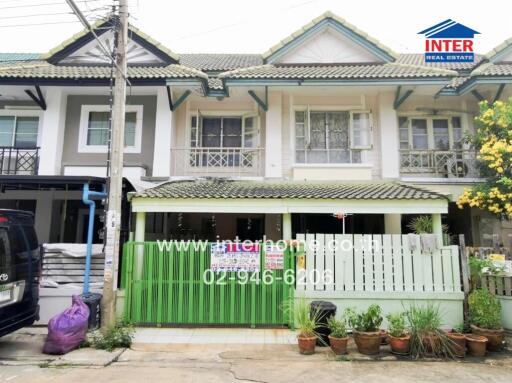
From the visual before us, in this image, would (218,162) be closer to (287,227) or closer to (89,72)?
(287,227)

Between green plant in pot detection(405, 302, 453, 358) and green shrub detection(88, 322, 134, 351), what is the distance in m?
4.73

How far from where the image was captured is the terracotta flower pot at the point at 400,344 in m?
6.04

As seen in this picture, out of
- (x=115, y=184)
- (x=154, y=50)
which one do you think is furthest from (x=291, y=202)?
(x=154, y=50)

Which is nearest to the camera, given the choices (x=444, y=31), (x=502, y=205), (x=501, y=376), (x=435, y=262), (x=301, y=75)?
(x=501, y=376)

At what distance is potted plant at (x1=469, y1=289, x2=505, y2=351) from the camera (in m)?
6.32

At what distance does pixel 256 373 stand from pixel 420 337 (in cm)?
271

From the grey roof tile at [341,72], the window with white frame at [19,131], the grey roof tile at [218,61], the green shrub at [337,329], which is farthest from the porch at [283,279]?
the grey roof tile at [218,61]

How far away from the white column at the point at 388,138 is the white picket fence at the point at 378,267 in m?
3.83

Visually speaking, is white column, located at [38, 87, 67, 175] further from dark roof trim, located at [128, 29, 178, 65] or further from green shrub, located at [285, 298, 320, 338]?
green shrub, located at [285, 298, 320, 338]

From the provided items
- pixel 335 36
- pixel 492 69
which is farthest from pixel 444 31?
pixel 335 36

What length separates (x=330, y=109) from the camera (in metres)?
11.6

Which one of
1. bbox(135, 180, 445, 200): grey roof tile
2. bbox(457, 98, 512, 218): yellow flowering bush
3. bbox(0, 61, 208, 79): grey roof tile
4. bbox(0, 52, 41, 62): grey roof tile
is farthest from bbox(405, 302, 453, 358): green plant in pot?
bbox(0, 52, 41, 62): grey roof tile

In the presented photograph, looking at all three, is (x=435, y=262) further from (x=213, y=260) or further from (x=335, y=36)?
(x=335, y=36)

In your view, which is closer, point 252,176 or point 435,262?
point 435,262
